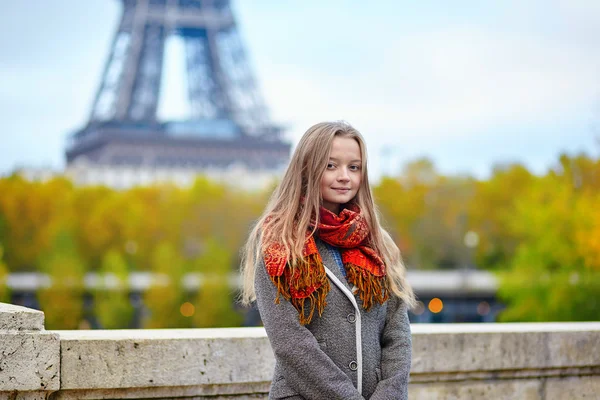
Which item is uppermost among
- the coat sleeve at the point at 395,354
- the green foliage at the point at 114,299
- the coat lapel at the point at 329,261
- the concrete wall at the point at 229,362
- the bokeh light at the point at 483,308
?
the coat lapel at the point at 329,261

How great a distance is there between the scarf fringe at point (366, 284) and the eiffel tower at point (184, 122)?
187 feet

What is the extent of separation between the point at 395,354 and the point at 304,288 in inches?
16.8

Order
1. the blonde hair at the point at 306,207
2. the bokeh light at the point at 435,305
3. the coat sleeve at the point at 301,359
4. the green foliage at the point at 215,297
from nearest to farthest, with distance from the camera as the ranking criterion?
the coat sleeve at the point at 301,359
the blonde hair at the point at 306,207
the green foliage at the point at 215,297
the bokeh light at the point at 435,305

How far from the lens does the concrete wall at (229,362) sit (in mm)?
3875

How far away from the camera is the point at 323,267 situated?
11.0ft

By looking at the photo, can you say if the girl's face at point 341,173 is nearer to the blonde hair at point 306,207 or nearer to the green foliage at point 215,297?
the blonde hair at point 306,207

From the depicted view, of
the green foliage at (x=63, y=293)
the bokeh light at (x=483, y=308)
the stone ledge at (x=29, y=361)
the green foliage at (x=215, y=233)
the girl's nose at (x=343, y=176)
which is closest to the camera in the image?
the girl's nose at (x=343, y=176)

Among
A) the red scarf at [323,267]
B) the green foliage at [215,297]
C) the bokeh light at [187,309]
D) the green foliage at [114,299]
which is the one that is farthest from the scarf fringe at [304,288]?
the bokeh light at [187,309]

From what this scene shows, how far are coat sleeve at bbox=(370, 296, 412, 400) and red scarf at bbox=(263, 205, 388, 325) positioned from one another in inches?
4.1

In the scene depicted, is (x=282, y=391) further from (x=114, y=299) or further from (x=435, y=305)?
(x=435, y=305)

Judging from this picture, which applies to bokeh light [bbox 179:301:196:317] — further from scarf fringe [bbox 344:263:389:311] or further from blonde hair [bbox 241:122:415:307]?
scarf fringe [bbox 344:263:389:311]

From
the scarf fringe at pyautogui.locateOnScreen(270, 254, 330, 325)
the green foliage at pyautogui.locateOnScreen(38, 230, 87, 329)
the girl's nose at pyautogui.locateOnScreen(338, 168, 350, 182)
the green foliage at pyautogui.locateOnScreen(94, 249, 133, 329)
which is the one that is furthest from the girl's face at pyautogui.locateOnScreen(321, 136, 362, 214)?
the green foliage at pyautogui.locateOnScreen(38, 230, 87, 329)

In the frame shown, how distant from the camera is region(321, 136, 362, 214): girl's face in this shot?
3.49m

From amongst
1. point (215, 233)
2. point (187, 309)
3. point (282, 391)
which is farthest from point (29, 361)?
point (215, 233)
